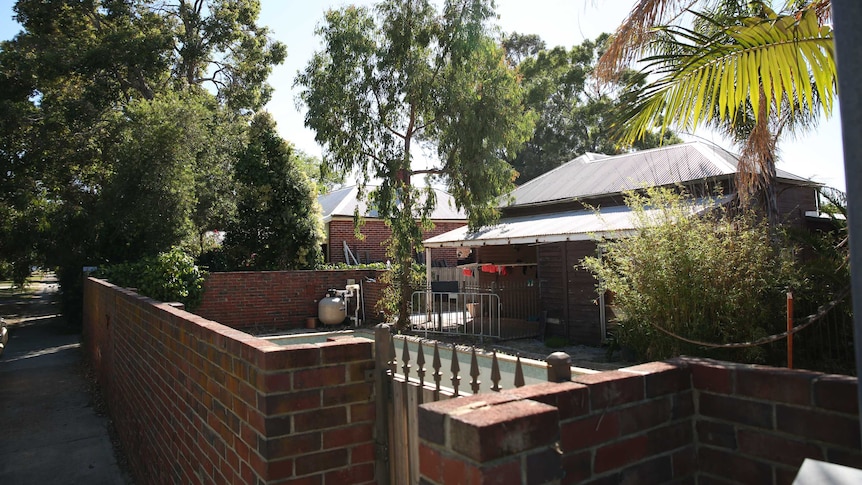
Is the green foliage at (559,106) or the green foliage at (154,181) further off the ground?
the green foliage at (559,106)

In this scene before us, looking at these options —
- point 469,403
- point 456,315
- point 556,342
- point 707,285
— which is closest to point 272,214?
point 456,315

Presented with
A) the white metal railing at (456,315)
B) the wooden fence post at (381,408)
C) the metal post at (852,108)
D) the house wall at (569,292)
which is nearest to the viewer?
the metal post at (852,108)

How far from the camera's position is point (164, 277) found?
1294 cm

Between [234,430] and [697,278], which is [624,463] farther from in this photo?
[697,278]

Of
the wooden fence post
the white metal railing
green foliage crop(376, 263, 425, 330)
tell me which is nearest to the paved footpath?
the wooden fence post

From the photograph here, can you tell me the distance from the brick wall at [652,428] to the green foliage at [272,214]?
614 inches

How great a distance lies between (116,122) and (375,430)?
16.8 metres

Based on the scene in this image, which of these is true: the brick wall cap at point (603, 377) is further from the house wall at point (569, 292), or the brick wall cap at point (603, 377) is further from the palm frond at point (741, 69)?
the house wall at point (569, 292)

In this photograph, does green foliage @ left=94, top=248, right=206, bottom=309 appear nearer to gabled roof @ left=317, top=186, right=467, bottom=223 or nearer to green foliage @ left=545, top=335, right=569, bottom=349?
green foliage @ left=545, top=335, right=569, bottom=349

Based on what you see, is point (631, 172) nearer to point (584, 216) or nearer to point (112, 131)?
point (584, 216)

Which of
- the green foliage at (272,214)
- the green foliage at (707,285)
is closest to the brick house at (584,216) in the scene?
the green foliage at (707,285)

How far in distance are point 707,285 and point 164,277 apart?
1150cm

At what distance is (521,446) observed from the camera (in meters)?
1.54

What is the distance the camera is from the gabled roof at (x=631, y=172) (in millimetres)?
12173
